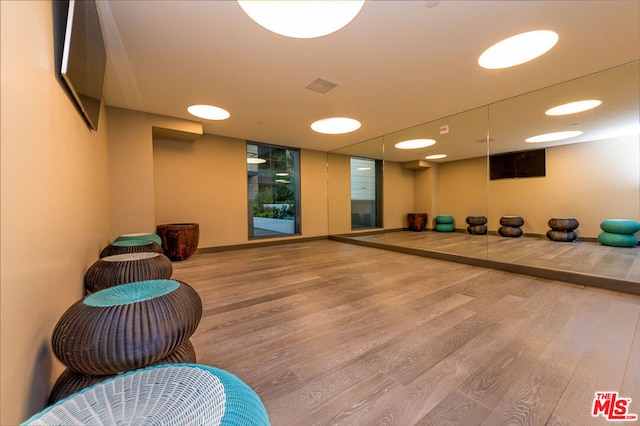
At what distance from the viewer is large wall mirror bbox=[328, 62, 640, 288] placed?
3.74 m

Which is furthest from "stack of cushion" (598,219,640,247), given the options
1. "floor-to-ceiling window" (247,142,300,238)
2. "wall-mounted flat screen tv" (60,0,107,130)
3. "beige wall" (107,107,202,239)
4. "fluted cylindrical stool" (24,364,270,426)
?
"beige wall" (107,107,202,239)

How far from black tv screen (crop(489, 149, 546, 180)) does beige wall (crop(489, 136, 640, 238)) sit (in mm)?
125

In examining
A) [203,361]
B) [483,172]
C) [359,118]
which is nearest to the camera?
[203,361]

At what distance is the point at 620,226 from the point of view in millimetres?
4605

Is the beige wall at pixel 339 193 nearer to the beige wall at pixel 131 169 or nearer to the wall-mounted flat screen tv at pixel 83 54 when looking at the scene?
the beige wall at pixel 131 169

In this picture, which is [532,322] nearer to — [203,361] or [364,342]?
[364,342]

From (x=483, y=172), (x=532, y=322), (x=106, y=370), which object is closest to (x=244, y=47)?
(x=106, y=370)

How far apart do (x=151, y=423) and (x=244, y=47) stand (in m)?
2.94

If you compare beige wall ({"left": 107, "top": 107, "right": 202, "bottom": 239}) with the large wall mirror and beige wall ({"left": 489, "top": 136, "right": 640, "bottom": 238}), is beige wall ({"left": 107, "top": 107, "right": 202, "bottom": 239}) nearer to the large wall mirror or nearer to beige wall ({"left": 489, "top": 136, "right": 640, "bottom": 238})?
the large wall mirror

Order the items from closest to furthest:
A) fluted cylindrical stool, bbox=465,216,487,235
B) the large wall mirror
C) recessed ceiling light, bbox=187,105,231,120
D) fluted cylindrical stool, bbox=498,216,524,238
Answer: the large wall mirror < recessed ceiling light, bbox=187,105,231,120 < fluted cylindrical stool, bbox=465,216,487,235 < fluted cylindrical stool, bbox=498,216,524,238

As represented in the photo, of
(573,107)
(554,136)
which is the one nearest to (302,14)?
(573,107)

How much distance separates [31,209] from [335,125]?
4.52m

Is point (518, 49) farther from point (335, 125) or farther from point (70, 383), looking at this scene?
point (70, 383)

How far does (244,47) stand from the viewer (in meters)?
2.43
